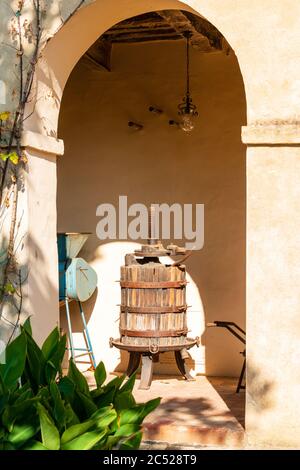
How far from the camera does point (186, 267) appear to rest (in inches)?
328

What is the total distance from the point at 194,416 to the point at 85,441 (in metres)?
3.19

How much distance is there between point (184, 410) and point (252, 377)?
52.9 inches

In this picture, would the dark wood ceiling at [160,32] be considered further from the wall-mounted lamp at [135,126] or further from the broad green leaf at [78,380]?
the broad green leaf at [78,380]

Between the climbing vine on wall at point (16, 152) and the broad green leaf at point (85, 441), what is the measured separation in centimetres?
261

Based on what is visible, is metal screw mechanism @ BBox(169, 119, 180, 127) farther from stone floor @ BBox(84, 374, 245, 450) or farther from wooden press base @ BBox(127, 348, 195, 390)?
stone floor @ BBox(84, 374, 245, 450)

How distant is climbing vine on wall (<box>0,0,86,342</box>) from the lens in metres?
5.89

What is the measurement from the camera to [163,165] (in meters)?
8.41

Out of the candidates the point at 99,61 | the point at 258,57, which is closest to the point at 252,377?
the point at 258,57

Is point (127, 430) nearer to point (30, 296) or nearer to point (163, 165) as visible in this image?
point (30, 296)

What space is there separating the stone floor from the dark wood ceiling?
3588mm

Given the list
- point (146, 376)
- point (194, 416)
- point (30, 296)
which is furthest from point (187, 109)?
point (194, 416)

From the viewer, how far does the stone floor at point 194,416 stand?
592 cm

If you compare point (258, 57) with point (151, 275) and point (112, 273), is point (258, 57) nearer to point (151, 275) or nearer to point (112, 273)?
point (151, 275)

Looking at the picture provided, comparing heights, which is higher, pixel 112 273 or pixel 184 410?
pixel 112 273
